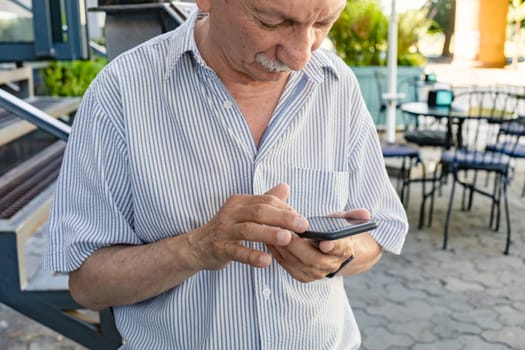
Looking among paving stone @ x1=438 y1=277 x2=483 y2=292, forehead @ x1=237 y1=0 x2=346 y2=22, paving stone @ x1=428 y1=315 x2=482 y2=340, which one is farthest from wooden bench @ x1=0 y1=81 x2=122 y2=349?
paving stone @ x1=438 y1=277 x2=483 y2=292

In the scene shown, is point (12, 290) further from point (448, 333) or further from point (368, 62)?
point (368, 62)

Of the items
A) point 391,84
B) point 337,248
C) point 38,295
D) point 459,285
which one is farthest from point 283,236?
point 391,84

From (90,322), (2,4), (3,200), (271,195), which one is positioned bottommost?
(90,322)

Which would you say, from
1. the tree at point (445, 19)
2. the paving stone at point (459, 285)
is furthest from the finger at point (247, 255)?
the tree at point (445, 19)

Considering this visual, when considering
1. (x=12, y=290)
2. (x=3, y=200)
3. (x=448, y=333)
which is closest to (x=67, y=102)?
(x=3, y=200)

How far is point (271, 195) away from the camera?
1242mm

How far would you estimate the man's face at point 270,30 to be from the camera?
4.00 feet

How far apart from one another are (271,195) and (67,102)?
4.46m

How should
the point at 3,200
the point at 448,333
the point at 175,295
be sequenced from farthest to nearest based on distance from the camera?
1. the point at 448,333
2. the point at 3,200
3. the point at 175,295

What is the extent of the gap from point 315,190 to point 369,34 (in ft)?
31.9

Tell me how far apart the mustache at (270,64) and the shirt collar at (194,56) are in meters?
0.15

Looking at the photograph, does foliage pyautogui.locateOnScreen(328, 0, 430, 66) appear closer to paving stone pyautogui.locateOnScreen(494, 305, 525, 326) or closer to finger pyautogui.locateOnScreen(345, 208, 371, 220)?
paving stone pyautogui.locateOnScreen(494, 305, 525, 326)

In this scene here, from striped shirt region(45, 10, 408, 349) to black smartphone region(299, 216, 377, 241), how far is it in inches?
6.2

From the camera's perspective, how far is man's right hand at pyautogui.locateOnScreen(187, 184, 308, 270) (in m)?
1.16
